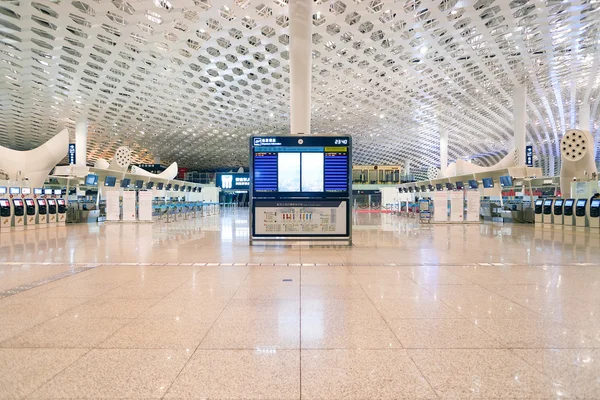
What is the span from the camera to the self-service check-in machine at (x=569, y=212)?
13602 mm

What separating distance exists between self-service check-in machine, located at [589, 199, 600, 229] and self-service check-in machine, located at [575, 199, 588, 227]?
0.26m

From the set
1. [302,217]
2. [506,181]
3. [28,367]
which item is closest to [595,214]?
[506,181]

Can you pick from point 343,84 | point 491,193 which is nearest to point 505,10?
point 491,193

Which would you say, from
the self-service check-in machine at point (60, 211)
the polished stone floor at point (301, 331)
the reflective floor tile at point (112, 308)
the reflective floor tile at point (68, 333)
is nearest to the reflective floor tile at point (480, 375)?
the polished stone floor at point (301, 331)

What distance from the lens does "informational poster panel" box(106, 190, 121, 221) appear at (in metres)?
17.8

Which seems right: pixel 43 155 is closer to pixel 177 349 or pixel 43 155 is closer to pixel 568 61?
pixel 177 349

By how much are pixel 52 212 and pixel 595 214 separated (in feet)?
70.1

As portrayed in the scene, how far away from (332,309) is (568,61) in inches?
1264

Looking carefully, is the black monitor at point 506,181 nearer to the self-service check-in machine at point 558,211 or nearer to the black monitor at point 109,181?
the self-service check-in machine at point 558,211

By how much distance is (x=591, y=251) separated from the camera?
7.62m

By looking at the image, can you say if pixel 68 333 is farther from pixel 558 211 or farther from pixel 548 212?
pixel 548 212

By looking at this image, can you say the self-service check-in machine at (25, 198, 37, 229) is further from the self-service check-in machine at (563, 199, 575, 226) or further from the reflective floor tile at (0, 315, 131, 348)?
the self-service check-in machine at (563, 199, 575, 226)

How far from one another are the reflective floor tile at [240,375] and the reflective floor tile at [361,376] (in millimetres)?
100

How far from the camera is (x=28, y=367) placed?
231cm
